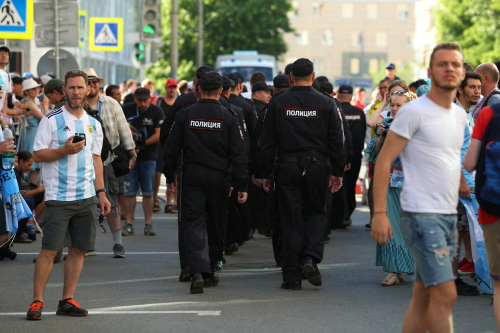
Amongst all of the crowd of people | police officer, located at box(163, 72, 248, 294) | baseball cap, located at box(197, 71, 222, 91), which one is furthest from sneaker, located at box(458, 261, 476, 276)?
baseball cap, located at box(197, 71, 222, 91)

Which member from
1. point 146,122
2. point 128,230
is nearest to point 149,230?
point 128,230

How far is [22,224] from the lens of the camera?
38.8 feet

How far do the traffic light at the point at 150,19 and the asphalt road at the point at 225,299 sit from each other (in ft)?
43.0

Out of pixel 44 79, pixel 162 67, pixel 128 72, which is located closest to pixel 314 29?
pixel 128 72

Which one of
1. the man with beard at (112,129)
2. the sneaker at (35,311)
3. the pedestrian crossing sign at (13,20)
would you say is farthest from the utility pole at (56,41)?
the sneaker at (35,311)

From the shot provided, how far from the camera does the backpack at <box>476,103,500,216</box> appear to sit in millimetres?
6453

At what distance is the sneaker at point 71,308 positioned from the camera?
7.95 metres

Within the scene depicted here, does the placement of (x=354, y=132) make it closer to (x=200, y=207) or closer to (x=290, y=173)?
(x=290, y=173)

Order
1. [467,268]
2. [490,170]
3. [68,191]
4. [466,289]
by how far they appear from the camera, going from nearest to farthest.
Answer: [490,170], [68,191], [466,289], [467,268]

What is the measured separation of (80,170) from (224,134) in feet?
5.84

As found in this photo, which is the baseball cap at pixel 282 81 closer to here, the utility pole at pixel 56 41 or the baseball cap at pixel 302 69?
the baseball cap at pixel 302 69

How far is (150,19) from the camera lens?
80.3 ft

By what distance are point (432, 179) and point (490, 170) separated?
87cm

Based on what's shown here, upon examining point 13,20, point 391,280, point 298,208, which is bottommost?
point 391,280
